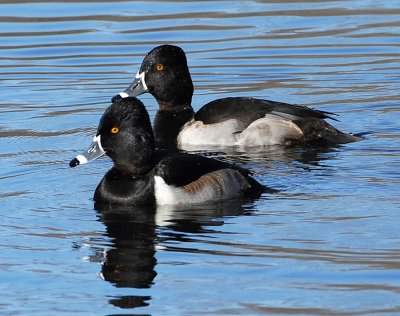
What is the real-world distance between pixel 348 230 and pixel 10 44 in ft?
31.6

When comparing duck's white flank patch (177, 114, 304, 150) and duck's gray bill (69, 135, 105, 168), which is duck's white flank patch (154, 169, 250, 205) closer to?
duck's gray bill (69, 135, 105, 168)

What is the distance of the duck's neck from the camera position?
1376 cm

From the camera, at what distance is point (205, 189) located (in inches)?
420

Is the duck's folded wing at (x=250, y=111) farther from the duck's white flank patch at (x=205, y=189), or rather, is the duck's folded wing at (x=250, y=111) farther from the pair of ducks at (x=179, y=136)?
the duck's white flank patch at (x=205, y=189)

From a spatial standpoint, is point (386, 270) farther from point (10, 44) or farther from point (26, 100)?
point (10, 44)

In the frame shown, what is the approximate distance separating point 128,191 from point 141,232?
32.9 inches

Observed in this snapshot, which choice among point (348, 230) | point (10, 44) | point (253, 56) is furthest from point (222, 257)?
point (10, 44)

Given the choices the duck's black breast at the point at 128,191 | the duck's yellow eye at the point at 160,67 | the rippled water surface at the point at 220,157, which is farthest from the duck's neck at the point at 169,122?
the duck's black breast at the point at 128,191

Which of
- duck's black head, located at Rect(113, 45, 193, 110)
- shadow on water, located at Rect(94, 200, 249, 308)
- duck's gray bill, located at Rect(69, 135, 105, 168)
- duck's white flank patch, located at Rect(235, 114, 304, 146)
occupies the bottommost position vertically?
shadow on water, located at Rect(94, 200, 249, 308)

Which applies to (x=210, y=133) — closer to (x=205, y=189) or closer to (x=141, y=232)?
(x=205, y=189)

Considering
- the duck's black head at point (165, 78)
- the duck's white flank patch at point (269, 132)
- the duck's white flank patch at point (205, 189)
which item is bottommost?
the duck's white flank patch at point (205, 189)

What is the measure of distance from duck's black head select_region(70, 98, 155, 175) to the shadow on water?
1.33 feet

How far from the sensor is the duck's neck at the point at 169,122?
13761 mm

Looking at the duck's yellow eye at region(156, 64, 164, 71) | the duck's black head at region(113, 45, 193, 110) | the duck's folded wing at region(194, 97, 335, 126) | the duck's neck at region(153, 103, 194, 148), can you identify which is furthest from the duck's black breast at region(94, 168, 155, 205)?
the duck's yellow eye at region(156, 64, 164, 71)
